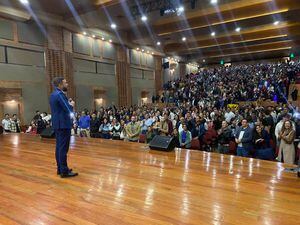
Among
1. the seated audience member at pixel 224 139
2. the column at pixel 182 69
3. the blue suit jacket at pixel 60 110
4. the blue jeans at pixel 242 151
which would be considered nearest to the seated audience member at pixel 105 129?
the seated audience member at pixel 224 139

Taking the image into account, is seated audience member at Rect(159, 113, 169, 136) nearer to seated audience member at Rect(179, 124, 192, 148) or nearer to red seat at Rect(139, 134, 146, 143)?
red seat at Rect(139, 134, 146, 143)

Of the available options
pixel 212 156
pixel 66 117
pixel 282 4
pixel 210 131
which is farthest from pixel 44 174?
pixel 282 4

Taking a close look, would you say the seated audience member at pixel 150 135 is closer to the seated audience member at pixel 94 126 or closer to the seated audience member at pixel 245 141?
the seated audience member at pixel 245 141

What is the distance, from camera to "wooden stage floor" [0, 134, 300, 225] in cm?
195

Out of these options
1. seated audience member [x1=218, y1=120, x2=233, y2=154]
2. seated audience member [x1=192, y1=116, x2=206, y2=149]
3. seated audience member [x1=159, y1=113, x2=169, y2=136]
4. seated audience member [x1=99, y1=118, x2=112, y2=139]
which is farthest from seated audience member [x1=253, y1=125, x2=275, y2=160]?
seated audience member [x1=99, y1=118, x2=112, y2=139]

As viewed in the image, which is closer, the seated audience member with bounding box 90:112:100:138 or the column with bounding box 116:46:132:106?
the seated audience member with bounding box 90:112:100:138

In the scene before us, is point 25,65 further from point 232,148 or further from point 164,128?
point 232,148

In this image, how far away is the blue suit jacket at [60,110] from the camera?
271 cm

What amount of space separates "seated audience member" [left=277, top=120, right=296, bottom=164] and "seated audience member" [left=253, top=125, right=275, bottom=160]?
0.81ft

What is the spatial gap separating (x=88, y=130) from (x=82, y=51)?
6.11m

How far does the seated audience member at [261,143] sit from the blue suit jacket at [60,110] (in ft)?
10.4

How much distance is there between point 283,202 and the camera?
2.17 meters

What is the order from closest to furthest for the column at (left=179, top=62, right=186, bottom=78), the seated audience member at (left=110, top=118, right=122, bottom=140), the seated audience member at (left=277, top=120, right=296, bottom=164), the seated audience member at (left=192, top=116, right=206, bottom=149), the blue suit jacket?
1. the blue suit jacket
2. the seated audience member at (left=277, top=120, right=296, bottom=164)
3. the seated audience member at (left=192, top=116, right=206, bottom=149)
4. the seated audience member at (left=110, top=118, right=122, bottom=140)
5. the column at (left=179, top=62, right=186, bottom=78)

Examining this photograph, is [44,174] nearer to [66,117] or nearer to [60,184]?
[60,184]
